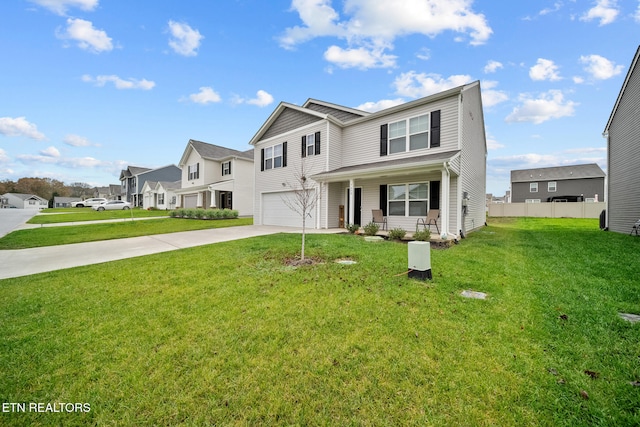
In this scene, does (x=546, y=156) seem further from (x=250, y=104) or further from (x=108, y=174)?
(x=108, y=174)

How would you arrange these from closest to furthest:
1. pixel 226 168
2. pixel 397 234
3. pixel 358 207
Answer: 1. pixel 397 234
2. pixel 358 207
3. pixel 226 168

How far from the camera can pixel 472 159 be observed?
40.7 feet

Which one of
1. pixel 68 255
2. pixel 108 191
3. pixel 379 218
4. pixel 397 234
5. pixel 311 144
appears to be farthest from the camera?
pixel 108 191

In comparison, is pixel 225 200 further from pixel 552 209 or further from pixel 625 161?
pixel 552 209

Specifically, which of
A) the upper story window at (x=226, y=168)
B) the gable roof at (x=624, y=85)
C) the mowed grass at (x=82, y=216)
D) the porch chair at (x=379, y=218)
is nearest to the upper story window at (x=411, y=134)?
the porch chair at (x=379, y=218)

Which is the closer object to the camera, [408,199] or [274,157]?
[408,199]

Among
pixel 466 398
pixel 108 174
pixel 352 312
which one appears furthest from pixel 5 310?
pixel 108 174

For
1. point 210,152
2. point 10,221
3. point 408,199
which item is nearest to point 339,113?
point 408,199

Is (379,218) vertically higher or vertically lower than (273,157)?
lower

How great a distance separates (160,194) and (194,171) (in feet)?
40.9

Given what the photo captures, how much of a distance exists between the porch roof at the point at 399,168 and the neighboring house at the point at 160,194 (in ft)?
92.2

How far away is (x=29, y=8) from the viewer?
8789 millimetres

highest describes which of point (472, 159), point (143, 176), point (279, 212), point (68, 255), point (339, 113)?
point (339, 113)

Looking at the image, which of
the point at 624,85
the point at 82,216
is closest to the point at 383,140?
the point at 624,85
